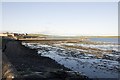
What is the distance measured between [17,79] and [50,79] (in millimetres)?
2273

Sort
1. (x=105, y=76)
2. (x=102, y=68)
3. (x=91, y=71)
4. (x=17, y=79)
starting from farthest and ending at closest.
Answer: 1. (x=102, y=68)
2. (x=91, y=71)
3. (x=105, y=76)
4. (x=17, y=79)

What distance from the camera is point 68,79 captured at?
1488 centimetres

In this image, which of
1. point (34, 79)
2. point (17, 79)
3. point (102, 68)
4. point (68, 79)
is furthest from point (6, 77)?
point (102, 68)

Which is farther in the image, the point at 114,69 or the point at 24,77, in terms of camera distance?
the point at 114,69

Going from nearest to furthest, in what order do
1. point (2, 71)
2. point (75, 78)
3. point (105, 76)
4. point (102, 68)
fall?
point (2, 71)
point (75, 78)
point (105, 76)
point (102, 68)

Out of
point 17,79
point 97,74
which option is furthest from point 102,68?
point 17,79

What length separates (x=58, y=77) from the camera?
596 inches

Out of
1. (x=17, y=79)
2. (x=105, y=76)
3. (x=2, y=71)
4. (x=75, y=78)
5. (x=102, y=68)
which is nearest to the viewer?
(x=17, y=79)

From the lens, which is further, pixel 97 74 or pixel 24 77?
pixel 97 74

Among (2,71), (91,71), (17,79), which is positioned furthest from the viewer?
(91,71)

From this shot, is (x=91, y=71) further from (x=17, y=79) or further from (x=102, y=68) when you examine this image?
(x=17, y=79)

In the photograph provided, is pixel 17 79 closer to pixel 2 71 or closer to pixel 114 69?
pixel 2 71

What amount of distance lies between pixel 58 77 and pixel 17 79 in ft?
10.4

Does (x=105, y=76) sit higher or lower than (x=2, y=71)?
lower
